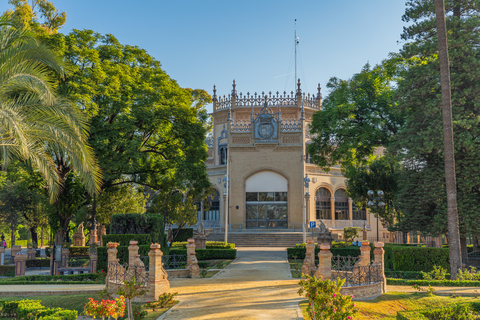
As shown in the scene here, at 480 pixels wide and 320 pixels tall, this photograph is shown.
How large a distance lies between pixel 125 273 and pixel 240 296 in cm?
380

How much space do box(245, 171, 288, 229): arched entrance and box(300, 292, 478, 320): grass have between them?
26851 mm

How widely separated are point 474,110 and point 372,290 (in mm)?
11545

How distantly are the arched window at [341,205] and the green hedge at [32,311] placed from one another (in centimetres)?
3643

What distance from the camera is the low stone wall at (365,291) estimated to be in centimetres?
1223

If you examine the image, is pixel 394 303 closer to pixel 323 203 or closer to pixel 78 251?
pixel 78 251

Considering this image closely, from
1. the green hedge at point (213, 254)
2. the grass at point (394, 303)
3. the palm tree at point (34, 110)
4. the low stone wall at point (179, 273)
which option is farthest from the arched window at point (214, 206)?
the grass at point (394, 303)

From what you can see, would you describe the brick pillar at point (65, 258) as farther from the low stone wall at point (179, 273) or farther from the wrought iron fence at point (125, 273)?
the wrought iron fence at point (125, 273)

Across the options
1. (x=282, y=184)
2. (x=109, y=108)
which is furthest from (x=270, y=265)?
(x=282, y=184)

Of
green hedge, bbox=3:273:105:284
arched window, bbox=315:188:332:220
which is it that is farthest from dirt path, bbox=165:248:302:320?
arched window, bbox=315:188:332:220

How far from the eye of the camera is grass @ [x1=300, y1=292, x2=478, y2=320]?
11.1 meters

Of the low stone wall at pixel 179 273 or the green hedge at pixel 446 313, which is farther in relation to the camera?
the low stone wall at pixel 179 273

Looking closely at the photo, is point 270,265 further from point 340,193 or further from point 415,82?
point 340,193

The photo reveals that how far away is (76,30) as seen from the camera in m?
21.4

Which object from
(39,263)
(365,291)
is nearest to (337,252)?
(365,291)
